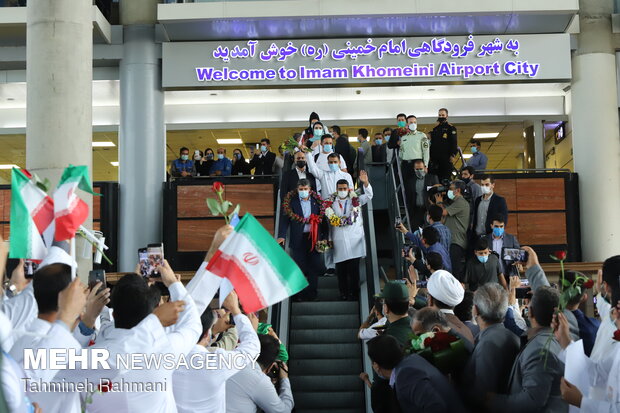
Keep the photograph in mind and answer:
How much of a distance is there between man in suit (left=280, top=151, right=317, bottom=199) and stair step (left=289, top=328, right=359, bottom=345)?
2.37 meters

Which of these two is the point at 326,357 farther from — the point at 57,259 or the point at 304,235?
the point at 57,259

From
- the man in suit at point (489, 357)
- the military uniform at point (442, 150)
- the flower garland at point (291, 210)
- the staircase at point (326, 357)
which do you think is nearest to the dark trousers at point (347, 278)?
the staircase at point (326, 357)

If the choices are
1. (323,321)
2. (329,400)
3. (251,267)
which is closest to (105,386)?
(251,267)

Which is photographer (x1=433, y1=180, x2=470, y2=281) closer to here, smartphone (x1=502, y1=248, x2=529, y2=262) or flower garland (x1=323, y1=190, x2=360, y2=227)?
flower garland (x1=323, y1=190, x2=360, y2=227)

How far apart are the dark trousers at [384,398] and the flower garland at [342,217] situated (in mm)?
6455

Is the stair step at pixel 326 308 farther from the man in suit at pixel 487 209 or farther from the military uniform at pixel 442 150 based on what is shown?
the military uniform at pixel 442 150

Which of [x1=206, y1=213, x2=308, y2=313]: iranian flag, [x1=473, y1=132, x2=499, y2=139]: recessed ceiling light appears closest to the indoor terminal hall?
[x1=206, y1=213, x2=308, y2=313]: iranian flag

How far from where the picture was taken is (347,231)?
1180 cm

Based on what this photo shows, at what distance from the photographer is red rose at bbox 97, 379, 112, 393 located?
4152 millimetres

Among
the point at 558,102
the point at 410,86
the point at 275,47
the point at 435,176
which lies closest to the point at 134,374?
the point at 435,176

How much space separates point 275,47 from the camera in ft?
Answer: 57.7

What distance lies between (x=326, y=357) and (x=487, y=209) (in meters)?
3.74

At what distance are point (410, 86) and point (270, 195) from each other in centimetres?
414

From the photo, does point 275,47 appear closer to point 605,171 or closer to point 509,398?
point 605,171
